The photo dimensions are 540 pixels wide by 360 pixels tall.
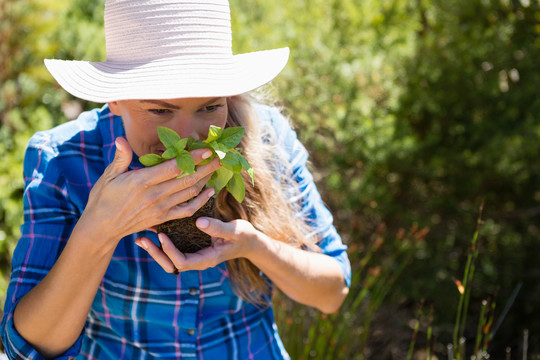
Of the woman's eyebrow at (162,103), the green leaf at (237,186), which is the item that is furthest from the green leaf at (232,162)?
the woman's eyebrow at (162,103)

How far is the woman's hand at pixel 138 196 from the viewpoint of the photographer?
5.13 feet

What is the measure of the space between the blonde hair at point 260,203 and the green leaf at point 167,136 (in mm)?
417

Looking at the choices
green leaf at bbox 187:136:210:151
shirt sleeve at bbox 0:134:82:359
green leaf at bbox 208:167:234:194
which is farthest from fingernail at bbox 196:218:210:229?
shirt sleeve at bbox 0:134:82:359

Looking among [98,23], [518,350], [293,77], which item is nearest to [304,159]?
[293,77]

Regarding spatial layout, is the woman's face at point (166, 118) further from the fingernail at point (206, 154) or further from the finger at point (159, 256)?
the finger at point (159, 256)

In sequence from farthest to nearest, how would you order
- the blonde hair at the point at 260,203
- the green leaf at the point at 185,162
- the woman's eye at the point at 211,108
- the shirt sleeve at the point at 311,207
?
the shirt sleeve at the point at 311,207, the blonde hair at the point at 260,203, the woman's eye at the point at 211,108, the green leaf at the point at 185,162

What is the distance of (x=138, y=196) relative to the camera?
158 cm

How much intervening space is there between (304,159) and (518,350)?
263cm

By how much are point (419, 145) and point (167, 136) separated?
2632 millimetres

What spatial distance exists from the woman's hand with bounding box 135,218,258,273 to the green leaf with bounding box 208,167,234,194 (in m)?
0.11

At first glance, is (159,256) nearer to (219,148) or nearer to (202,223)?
(202,223)

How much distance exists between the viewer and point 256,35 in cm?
454

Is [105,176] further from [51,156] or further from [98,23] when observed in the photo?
[98,23]

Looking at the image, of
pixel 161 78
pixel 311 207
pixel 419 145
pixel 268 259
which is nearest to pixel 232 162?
pixel 161 78
